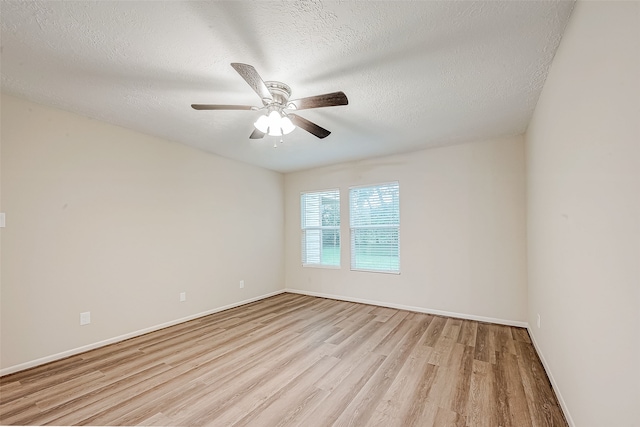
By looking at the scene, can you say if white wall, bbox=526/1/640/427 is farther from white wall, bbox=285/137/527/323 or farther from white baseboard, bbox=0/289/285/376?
white baseboard, bbox=0/289/285/376

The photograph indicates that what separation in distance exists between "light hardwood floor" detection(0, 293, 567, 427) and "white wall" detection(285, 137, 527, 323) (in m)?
0.50

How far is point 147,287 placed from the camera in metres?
3.27

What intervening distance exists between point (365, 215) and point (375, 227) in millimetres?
284

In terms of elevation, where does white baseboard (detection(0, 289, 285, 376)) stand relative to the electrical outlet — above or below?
below

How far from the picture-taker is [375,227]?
14.7 ft

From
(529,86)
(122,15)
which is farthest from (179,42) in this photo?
(529,86)

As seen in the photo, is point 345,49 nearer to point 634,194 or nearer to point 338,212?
point 634,194

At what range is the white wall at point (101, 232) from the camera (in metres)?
2.38

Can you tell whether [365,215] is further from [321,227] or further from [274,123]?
[274,123]

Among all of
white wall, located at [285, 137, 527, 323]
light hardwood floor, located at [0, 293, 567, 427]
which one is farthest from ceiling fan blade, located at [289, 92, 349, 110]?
white wall, located at [285, 137, 527, 323]

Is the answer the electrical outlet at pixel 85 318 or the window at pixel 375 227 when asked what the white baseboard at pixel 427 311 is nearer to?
the window at pixel 375 227

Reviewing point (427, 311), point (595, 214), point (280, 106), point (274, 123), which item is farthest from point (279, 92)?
point (427, 311)

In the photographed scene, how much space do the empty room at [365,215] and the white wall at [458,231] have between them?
3 centimetres

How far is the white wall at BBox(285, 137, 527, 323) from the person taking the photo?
3428 millimetres
